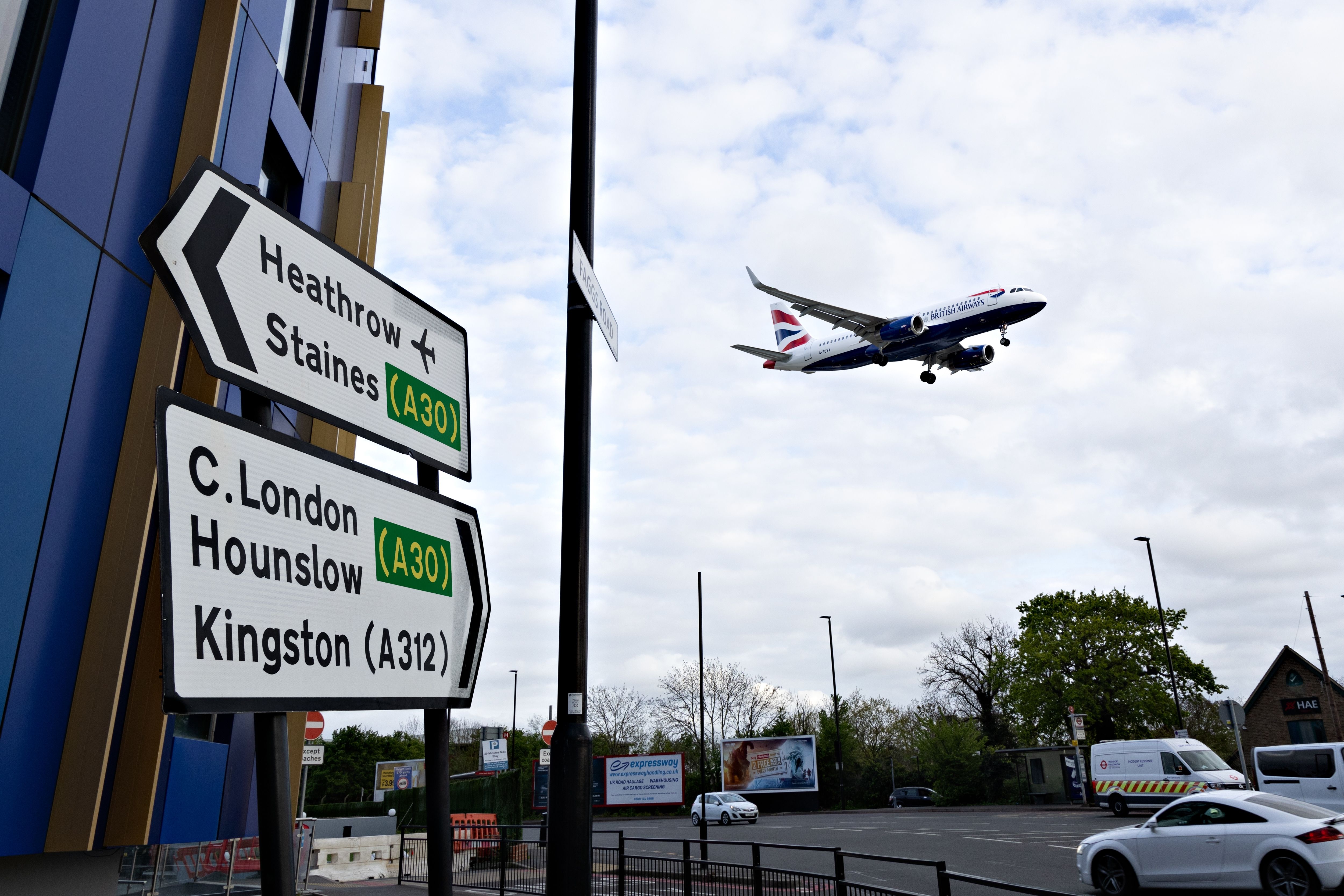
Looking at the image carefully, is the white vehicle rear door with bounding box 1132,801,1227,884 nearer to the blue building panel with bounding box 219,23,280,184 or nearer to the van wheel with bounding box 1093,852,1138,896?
the van wheel with bounding box 1093,852,1138,896

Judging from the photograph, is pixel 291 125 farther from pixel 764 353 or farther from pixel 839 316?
pixel 764 353

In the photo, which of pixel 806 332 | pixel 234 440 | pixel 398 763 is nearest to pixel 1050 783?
pixel 806 332

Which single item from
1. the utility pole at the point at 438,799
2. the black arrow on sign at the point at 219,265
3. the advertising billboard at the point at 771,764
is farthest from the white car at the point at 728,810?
the black arrow on sign at the point at 219,265

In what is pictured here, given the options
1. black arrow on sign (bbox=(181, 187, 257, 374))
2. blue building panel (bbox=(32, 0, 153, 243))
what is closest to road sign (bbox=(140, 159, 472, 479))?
black arrow on sign (bbox=(181, 187, 257, 374))

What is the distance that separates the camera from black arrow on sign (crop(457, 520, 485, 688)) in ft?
10.0

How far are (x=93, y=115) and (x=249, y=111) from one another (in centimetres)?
241

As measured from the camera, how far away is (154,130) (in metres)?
7.86

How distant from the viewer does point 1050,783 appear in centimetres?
4316

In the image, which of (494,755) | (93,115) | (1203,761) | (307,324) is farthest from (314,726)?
(494,755)

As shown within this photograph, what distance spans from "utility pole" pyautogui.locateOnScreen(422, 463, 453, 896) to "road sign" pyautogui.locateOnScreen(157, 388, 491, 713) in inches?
4.3

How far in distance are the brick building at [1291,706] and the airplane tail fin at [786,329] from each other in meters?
34.8

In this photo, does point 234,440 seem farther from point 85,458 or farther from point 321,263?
point 85,458

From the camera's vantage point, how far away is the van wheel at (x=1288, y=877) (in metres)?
11.3

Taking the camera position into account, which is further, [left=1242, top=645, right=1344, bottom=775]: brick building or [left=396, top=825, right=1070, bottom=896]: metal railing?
[left=1242, top=645, right=1344, bottom=775]: brick building
